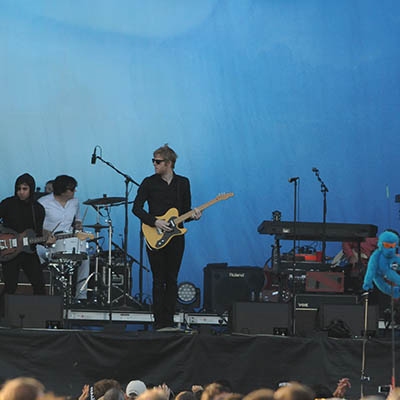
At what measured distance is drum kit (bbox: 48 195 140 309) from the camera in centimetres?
1004

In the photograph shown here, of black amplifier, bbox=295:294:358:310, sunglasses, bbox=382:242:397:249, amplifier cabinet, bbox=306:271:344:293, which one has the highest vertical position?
Answer: sunglasses, bbox=382:242:397:249

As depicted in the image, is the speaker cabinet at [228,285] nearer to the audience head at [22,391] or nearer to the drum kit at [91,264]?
the drum kit at [91,264]

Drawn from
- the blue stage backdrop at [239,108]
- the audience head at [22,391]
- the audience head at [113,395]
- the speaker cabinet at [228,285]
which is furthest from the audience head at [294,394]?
the blue stage backdrop at [239,108]

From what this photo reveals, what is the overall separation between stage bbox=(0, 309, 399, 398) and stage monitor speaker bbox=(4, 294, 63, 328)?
45 centimetres

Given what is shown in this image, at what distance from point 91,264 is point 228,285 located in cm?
170

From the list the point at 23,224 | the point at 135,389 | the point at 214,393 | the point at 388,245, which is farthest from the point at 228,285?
the point at 214,393

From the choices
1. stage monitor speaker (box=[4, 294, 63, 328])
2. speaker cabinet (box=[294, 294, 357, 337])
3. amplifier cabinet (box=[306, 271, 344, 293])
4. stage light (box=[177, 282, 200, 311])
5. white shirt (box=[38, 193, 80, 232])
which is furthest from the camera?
stage light (box=[177, 282, 200, 311])

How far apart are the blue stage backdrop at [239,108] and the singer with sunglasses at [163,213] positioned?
13.9 feet

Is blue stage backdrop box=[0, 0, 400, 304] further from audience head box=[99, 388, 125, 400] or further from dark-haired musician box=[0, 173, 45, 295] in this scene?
audience head box=[99, 388, 125, 400]

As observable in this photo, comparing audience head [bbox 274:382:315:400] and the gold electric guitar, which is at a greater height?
the gold electric guitar

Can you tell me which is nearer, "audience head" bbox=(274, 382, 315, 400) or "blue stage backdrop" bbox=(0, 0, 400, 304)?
"audience head" bbox=(274, 382, 315, 400)

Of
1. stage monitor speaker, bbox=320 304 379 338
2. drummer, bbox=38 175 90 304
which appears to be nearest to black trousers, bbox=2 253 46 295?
drummer, bbox=38 175 90 304

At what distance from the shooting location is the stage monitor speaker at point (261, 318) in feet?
29.1

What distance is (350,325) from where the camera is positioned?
9039mm
